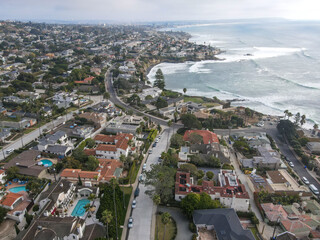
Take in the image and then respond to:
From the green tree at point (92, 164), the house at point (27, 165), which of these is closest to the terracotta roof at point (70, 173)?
the green tree at point (92, 164)

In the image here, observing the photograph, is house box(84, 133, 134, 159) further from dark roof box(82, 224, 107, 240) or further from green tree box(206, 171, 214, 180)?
dark roof box(82, 224, 107, 240)

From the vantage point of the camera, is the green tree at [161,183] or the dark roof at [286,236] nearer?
the dark roof at [286,236]

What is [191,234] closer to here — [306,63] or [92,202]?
[92,202]

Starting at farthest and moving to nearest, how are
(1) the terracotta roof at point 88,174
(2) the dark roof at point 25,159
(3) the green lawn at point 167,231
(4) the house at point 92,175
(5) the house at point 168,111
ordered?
(5) the house at point 168,111 → (2) the dark roof at point 25,159 → (1) the terracotta roof at point 88,174 → (4) the house at point 92,175 → (3) the green lawn at point 167,231

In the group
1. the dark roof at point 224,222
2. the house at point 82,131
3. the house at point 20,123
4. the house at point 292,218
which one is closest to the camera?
the dark roof at point 224,222

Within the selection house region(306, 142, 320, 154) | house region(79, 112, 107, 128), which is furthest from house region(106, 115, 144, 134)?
house region(306, 142, 320, 154)

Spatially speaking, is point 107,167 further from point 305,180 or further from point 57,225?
point 305,180

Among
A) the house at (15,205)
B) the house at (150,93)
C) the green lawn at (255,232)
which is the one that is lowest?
the green lawn at (255,232)

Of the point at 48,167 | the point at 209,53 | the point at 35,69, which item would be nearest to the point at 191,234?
the point at 48,167

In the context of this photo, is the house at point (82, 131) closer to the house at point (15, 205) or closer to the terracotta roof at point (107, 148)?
the terracotta roof at point (107, 148)
